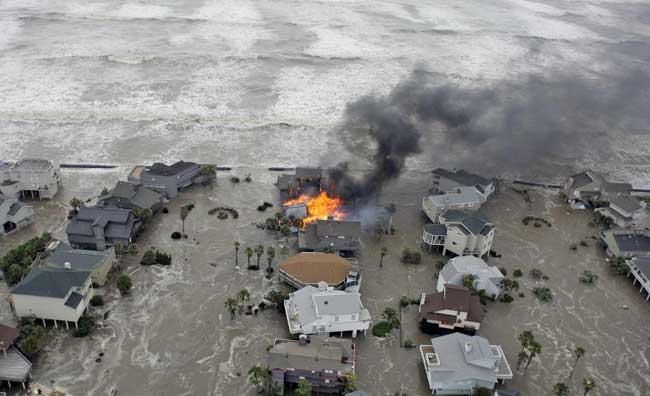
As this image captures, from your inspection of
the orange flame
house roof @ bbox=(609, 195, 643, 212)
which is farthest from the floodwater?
the orange flame

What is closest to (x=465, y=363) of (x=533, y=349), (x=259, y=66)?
(x=533, y=349)

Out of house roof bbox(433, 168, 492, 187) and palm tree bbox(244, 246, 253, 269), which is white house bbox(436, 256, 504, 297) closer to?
house roof bbox(433, 168, 492, 187)

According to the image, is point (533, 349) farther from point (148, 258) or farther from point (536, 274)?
A: point (148, 258)

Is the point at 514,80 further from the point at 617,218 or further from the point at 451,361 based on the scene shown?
the point at 451,361

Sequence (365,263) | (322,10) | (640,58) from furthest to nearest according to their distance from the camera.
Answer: (322,10) → (640,58) → (365,263)

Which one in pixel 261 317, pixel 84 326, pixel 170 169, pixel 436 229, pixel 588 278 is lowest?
pixel 261 317

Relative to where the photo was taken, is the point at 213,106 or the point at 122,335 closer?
the point at 122,335

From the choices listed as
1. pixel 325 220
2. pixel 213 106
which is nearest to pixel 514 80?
pixel 213 106

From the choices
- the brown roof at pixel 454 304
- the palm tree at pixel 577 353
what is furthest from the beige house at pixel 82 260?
the palm tree at pixel 577 353
